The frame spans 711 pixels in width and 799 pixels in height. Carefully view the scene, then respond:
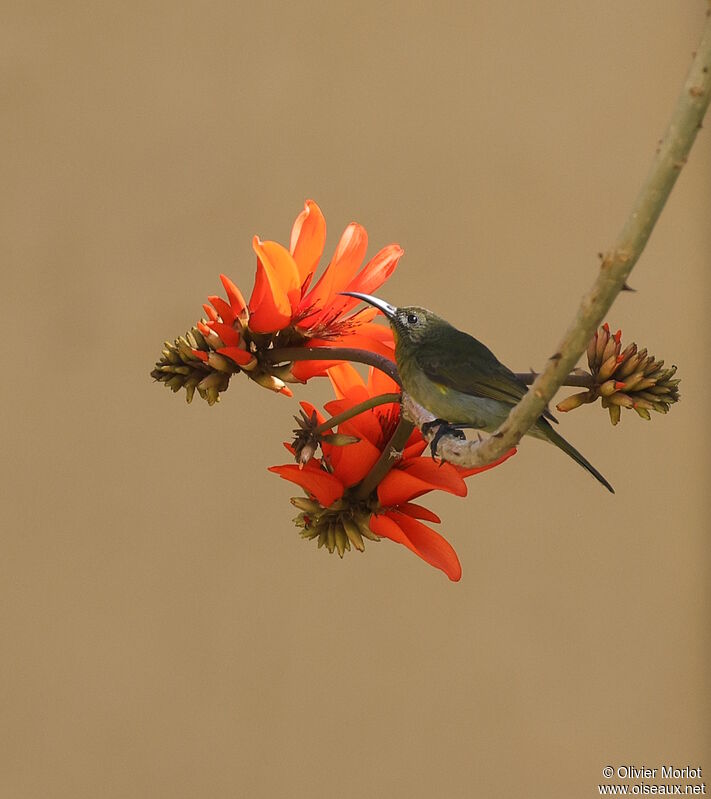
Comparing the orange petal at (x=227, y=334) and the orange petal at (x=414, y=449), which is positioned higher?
the orange petal at (x=227, y=334)

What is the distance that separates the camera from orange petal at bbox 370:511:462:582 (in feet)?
1.09

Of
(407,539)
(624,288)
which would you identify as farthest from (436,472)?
(624,288)

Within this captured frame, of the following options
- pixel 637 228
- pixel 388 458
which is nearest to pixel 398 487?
pixel 388 458

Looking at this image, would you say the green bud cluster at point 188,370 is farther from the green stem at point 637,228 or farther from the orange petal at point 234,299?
the green stem at point 637,228

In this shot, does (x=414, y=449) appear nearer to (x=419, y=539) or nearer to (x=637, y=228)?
(x=419, y=539)

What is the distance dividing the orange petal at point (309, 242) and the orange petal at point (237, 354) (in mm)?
36

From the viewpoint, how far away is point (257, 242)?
0.33 metres

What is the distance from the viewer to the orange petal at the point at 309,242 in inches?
13.9

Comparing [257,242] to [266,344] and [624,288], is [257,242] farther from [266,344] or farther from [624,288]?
[624,288]

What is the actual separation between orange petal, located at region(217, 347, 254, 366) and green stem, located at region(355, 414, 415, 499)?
5 cm

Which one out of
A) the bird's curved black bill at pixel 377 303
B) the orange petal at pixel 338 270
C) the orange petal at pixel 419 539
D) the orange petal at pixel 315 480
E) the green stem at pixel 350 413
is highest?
the orange petal at pixel 338 270

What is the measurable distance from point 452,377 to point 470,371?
11mm

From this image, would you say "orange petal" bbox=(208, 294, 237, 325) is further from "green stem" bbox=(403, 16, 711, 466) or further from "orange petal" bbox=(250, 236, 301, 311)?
"green stem" bbox=(403, 16, 711, 466)

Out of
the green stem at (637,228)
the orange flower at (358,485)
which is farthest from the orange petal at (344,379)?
the green stem at (637,228)
